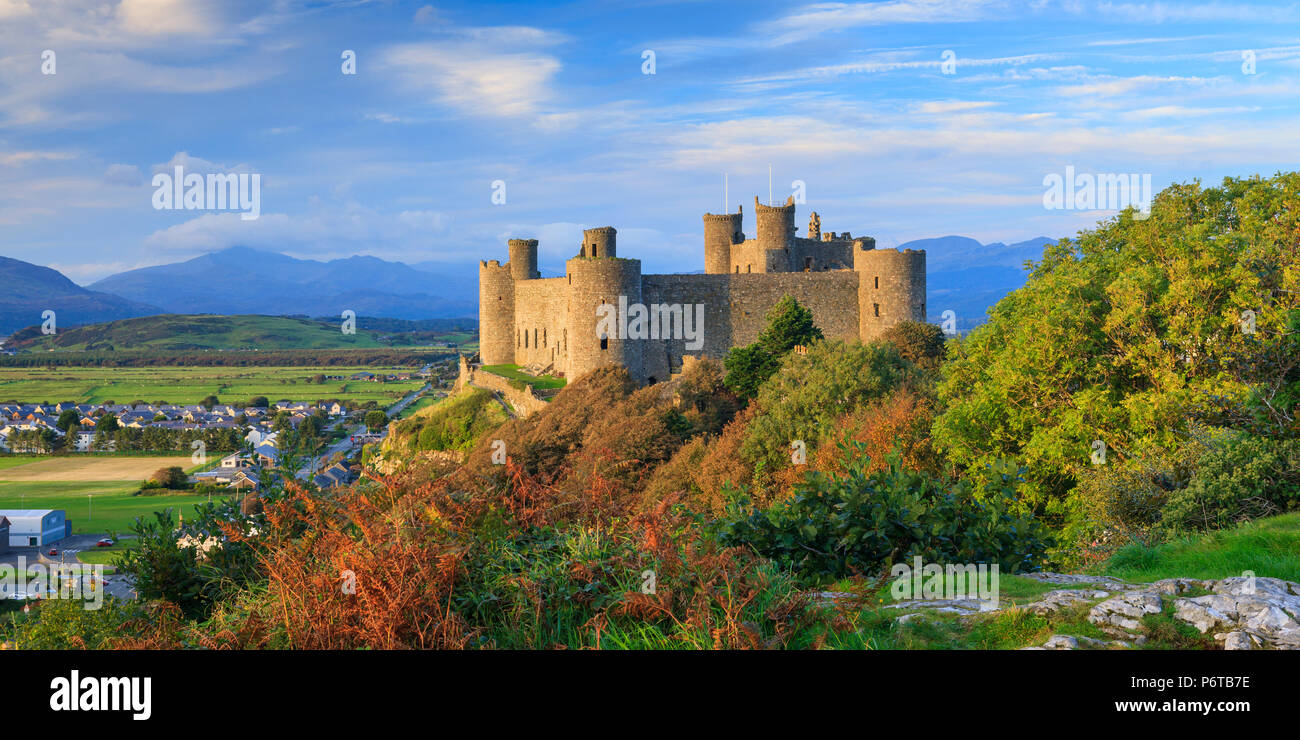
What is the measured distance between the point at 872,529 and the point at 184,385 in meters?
152

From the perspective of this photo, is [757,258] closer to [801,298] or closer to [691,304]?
[801,298]

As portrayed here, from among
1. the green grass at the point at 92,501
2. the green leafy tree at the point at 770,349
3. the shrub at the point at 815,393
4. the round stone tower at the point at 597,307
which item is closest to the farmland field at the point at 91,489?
the green grass at the point at 92,501

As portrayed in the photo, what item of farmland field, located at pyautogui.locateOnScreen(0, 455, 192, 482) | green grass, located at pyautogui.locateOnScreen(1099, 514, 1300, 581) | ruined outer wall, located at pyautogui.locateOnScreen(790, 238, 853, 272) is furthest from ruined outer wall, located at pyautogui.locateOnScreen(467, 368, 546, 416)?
farmland field, located at pyautogui.locateOnScreen(0, 455, 192, 482)

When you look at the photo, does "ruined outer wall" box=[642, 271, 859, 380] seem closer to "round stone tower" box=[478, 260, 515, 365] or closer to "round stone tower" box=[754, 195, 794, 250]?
"round stone tower" box=[754, 195, 794, 250]

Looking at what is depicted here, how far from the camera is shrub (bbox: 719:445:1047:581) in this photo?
27.4 feet

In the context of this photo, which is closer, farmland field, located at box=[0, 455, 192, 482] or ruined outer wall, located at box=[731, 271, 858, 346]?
ruined outer wall, located at box=[731, 271, 858, 346]

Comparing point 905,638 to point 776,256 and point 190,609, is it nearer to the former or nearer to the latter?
point 190,609

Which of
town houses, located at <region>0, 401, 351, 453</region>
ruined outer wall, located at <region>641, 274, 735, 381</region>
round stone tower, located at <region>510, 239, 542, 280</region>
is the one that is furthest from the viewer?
town houses, located at <region>0, 401, 351, 453</region>

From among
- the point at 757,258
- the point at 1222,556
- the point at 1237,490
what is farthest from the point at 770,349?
the point at 1222,556

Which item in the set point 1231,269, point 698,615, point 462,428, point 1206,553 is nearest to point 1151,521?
point 1206,553

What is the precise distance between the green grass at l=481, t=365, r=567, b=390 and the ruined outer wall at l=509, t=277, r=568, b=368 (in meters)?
0.92

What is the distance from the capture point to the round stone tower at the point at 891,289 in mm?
43875

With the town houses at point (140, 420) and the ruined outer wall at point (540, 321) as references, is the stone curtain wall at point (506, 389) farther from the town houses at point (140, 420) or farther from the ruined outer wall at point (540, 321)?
the town houses at point (140, 420)

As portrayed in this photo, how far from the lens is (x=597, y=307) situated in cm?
4269
